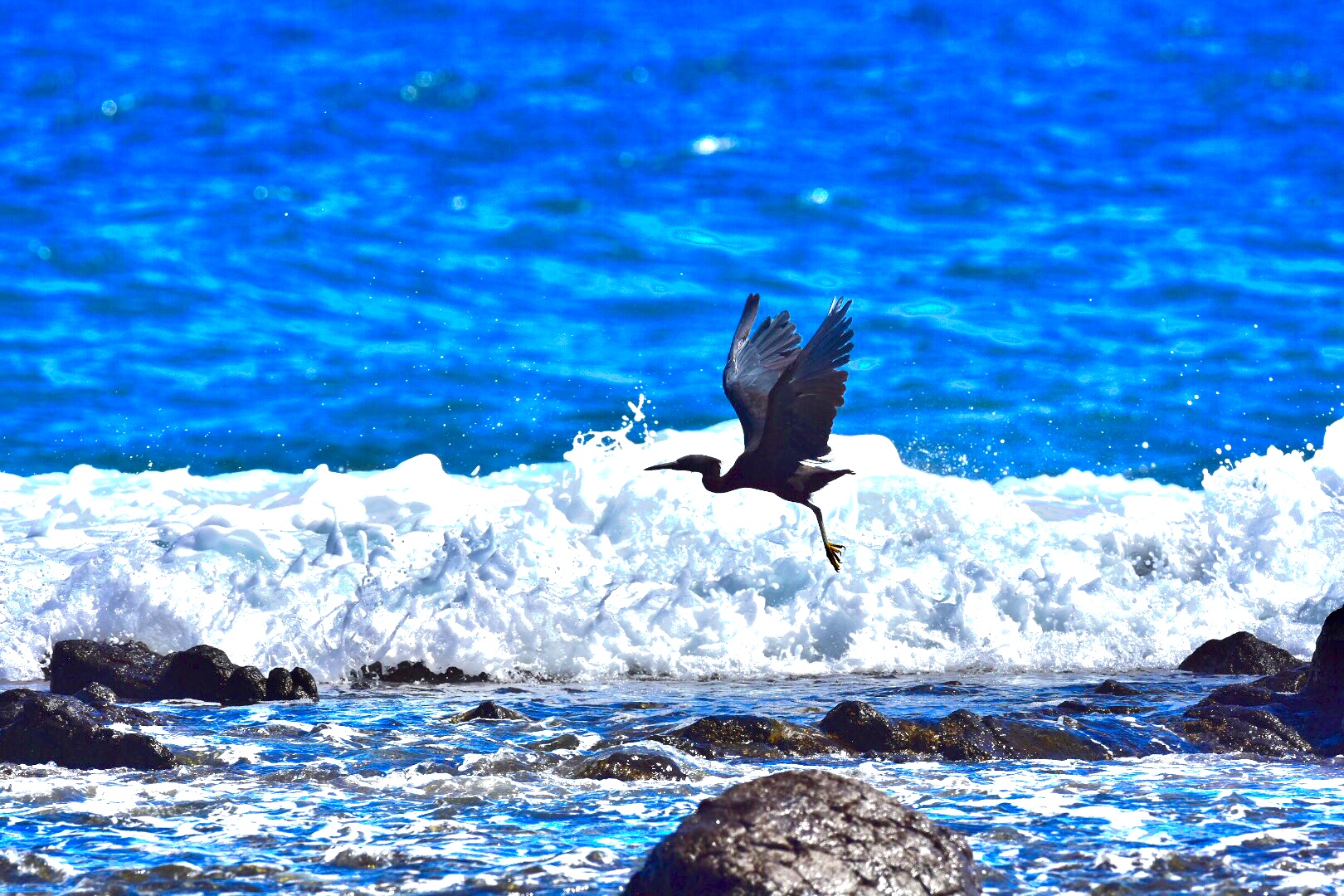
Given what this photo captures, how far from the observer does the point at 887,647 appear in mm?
10047

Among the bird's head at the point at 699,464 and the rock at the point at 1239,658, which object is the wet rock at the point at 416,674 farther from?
the rock at the point at 1239,658

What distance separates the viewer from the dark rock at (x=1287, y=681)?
7.91 meters

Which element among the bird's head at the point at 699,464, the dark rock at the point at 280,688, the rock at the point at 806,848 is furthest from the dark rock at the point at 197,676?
the rock at the point at 806,848

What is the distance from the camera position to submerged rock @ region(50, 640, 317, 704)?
8234 millimetres

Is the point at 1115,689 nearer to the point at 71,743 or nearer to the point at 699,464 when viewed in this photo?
the point at 699,464

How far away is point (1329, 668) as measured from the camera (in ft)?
24.4

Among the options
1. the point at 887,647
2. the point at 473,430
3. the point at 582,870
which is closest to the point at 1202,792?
the point at 582,870

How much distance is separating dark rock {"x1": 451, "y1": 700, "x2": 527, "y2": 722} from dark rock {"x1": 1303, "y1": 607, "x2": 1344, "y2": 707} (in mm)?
4105

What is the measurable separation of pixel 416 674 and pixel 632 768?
12.0 feet

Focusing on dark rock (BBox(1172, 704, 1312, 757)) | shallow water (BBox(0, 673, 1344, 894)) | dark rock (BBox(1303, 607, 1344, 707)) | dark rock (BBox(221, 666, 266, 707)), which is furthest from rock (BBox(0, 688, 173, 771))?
dark rock (BBox(1303, 607, 1344, 707))

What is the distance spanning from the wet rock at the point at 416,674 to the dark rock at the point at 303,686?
1096mm

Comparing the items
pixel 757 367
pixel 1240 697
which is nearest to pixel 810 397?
pixel 757 367

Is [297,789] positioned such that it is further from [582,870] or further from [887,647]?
[887,647]

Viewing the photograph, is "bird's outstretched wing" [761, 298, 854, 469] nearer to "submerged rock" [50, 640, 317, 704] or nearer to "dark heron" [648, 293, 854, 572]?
"dark heron" [648, 293, 854, 572]
